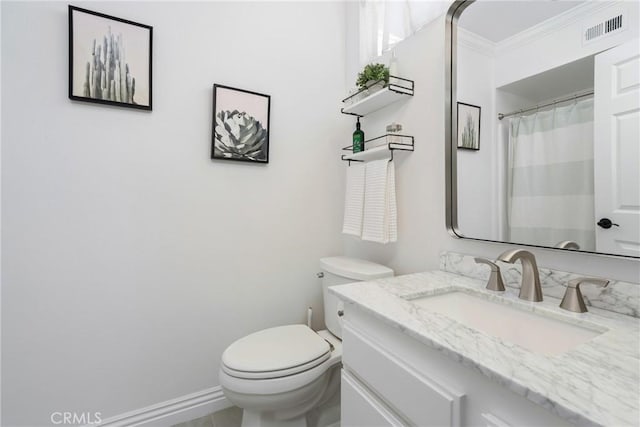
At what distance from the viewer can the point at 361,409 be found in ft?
2.70

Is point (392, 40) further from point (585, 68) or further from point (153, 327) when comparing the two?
point (153, 327)

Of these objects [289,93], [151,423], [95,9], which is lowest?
[151,423]

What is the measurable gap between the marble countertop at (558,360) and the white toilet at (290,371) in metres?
0.48

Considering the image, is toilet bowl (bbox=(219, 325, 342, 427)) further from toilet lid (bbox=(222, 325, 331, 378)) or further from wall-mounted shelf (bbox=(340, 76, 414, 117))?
wall-mounted shelf (bbox=(340, 76, 414, 117))

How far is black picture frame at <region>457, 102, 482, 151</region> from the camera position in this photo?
1.09 meters

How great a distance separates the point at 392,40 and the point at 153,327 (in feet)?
6.13

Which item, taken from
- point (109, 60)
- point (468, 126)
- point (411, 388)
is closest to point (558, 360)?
point (411, 388)

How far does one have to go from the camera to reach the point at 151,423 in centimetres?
132

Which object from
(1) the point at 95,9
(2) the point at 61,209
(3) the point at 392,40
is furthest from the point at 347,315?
(1) the point at 95,9

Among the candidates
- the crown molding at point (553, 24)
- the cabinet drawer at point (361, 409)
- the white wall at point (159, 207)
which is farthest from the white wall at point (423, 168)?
the cabinet drawer at point (361, 409)

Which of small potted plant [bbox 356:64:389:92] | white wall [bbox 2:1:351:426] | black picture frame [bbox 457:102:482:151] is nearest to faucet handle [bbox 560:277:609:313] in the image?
black picture frame [bbox 457:102:482:151]

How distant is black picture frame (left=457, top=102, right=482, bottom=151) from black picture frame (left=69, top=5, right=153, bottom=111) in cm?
135

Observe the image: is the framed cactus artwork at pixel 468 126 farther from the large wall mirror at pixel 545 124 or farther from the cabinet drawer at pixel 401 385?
the cabinet drawer at pixel 401 385

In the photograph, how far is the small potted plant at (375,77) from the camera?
4.50 ft
